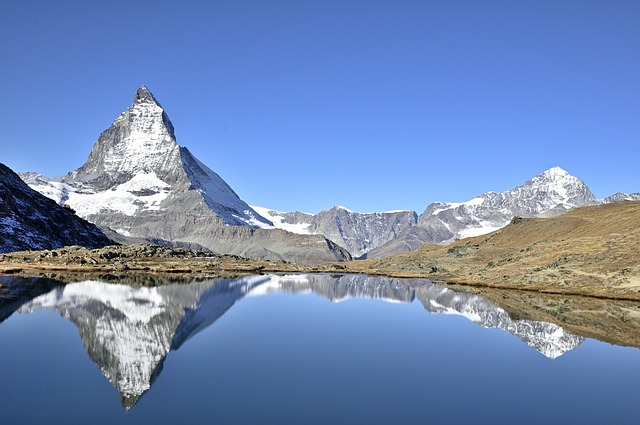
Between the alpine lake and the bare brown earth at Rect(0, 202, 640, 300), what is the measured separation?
21672mm

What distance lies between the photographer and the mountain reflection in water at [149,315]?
120ft

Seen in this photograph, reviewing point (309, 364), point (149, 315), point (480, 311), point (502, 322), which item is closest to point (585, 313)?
point (480, 311)

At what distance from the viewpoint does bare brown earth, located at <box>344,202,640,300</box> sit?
90.4 metres

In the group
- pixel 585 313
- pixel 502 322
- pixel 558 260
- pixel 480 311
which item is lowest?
pixel 502 322

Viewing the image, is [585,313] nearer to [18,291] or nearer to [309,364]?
[309,364]

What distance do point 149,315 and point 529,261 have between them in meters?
93.1

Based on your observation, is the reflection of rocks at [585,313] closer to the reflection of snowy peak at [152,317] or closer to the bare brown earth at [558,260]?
the reflection of snowy peak at [152,317]

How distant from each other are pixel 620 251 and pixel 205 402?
91592 mm

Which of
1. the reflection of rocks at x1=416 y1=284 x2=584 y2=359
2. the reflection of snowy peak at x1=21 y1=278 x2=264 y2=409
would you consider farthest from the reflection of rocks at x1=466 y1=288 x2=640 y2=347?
the reflection of snowy peak at x1=21 y1=278 x2=264 y2=409

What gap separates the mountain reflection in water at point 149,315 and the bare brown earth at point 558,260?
61.5 ft

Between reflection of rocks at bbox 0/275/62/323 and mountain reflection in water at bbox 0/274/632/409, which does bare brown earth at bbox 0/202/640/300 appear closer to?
mountain reflection in water at bbox 0/274/632/409

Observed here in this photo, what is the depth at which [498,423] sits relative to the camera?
25.3 metres

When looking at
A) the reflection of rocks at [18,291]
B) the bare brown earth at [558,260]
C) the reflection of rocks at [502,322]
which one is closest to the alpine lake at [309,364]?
the reflection of rocks at [502,322]

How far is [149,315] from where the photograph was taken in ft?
191
